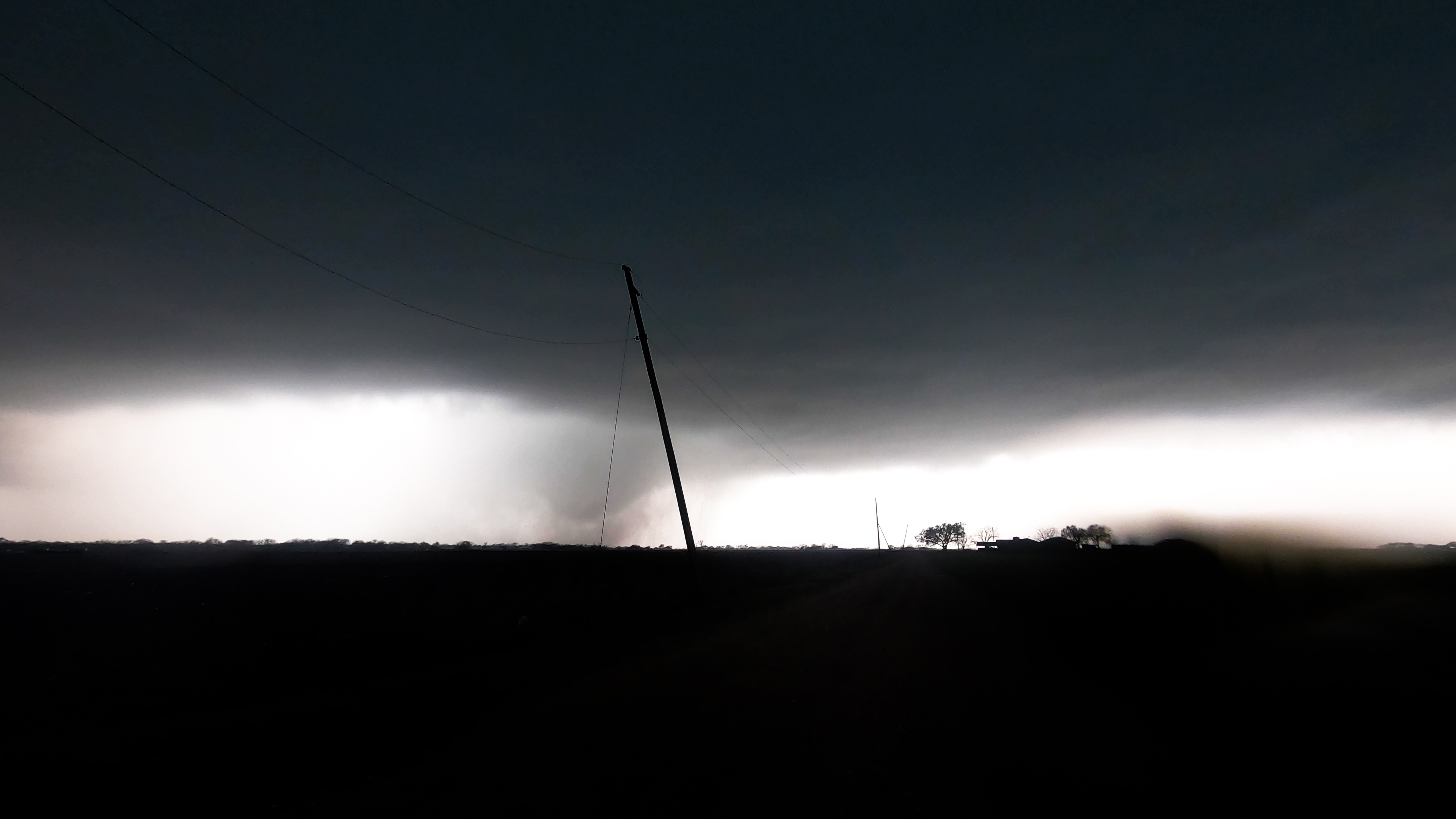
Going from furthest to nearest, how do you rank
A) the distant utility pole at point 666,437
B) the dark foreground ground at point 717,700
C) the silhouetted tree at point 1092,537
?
1. the silhouetted tree at point 1092,537
2. the distant utility pole at point 666,437
3. the dark foreground ground at point 717,700

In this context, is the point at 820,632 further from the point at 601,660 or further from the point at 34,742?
the point at 34,742

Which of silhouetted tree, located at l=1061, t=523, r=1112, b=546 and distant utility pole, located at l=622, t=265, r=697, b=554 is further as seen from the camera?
silhouetted tree, located at l=1061, t=523, r=1112, b=546

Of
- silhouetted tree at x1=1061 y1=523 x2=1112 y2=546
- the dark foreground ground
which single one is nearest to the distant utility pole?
the dark foreground ground

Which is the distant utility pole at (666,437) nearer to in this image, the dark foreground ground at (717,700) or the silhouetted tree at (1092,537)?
A: the dark foreground ground at (717,700)

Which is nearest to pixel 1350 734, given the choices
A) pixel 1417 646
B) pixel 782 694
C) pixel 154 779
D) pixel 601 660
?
pixel 782 694

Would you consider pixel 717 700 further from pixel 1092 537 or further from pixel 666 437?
pixel 1092 537

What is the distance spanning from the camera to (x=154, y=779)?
7309 mm

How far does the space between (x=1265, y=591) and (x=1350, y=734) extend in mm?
21672

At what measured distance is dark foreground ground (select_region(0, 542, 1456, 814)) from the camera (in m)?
6.62

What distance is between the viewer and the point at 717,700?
967 cm

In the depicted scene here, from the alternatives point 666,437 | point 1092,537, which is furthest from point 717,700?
point 1092,537

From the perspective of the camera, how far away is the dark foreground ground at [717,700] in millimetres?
6621

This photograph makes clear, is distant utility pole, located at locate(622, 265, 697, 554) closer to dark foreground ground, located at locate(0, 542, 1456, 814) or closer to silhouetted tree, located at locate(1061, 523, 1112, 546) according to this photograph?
dark foreground ground, located at locate(0, 542, 1456, 814)

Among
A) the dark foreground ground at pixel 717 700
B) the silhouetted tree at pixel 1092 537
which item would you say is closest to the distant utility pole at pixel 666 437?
the dark foreground ground at pixel 717 700
